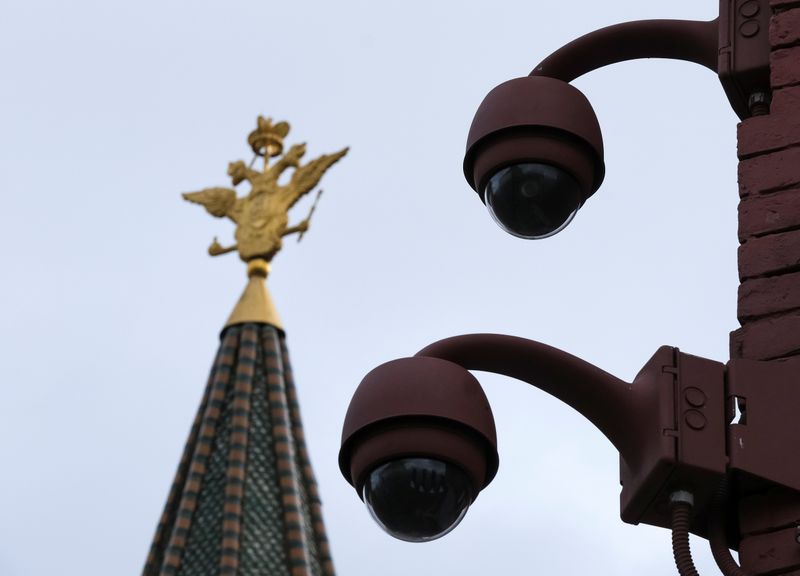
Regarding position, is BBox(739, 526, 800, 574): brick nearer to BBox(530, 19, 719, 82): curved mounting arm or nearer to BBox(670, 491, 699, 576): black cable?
BBox(670, 491, 699, 576): black cable

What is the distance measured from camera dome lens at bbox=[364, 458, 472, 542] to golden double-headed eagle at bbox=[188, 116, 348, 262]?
2810 centimetres

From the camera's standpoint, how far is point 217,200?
34.6m

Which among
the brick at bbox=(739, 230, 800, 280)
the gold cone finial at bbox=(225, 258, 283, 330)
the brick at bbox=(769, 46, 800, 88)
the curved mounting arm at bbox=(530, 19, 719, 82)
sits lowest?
the brick at bbox=(739, 230, 800, 280)

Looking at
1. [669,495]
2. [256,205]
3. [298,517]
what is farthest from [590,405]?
[256,205]

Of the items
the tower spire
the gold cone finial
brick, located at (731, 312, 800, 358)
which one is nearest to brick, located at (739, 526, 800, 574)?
brick, located at (731, 312, 800, 358)

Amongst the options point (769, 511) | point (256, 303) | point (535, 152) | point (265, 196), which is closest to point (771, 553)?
point (769, 511)

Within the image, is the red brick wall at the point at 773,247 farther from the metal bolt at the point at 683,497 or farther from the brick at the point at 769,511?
the metal bolt at the point at 683,497

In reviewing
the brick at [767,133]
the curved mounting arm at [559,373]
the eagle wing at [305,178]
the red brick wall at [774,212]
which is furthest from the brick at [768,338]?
the eagle wing at [305,178]

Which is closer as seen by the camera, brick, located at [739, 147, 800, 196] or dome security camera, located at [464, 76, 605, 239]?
brick, located at [739, 147, 800, 196]

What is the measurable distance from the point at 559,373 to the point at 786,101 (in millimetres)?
818

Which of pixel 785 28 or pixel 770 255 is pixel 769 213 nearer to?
pixel 770 255

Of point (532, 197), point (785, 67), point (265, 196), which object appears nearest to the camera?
point (785, 67)

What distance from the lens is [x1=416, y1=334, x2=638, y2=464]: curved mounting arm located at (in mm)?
4238

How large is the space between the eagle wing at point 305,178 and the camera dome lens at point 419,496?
96.8ft
